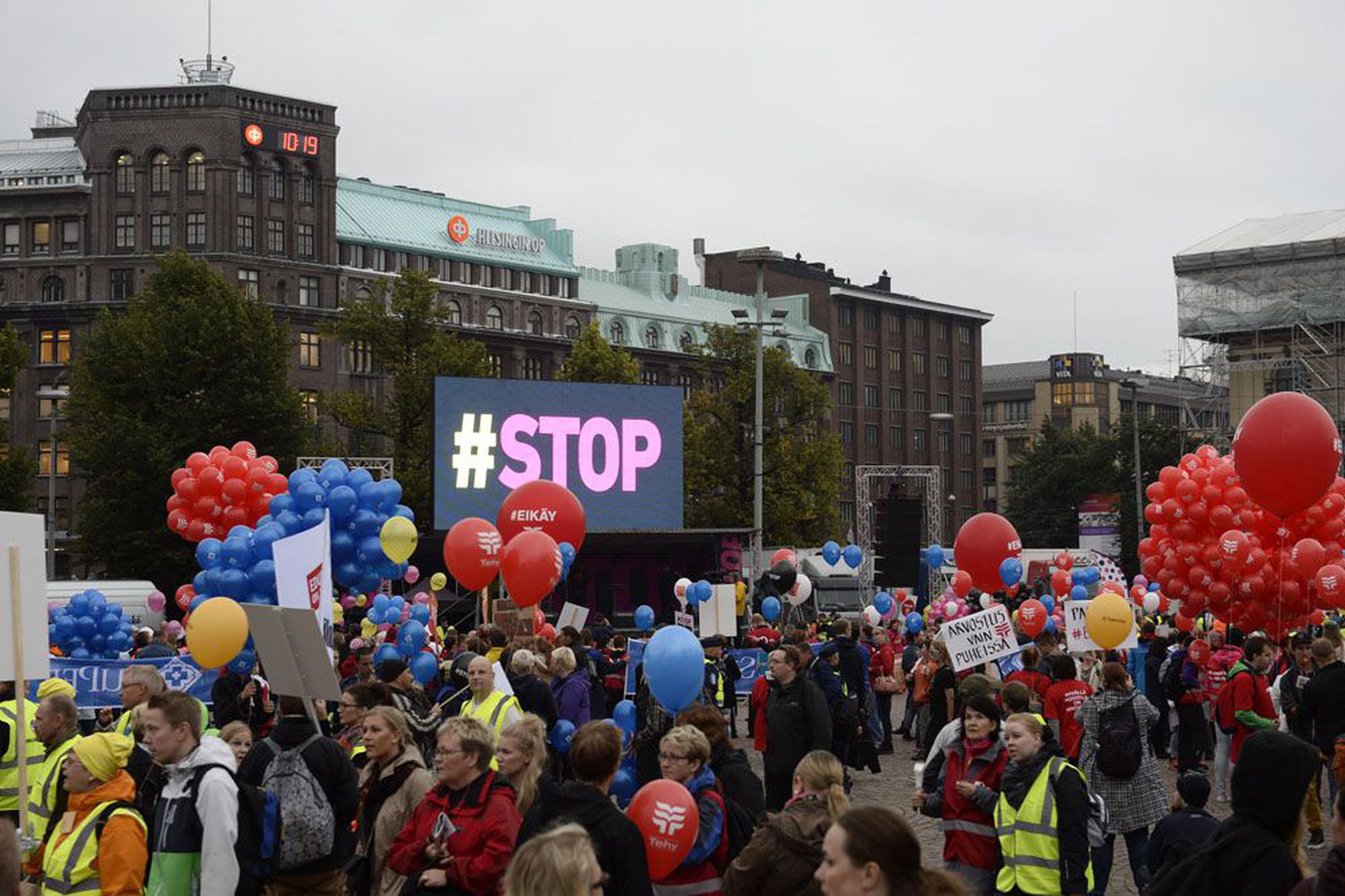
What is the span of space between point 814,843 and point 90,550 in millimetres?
45541

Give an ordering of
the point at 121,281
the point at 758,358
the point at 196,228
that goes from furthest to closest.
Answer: the point at 196,228 → the point at 121,281 → the point at 758,358

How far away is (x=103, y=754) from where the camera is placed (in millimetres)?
7953

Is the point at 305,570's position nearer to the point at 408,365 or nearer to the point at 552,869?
the point at 552,869

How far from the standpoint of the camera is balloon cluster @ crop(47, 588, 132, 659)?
2381cm

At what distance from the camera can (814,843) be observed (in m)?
7.24

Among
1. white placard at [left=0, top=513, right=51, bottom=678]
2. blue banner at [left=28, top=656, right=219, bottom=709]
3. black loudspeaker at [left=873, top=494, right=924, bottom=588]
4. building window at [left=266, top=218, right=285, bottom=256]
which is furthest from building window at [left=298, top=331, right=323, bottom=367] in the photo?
white placard at [left=0, top=513, right=51, bottom=678]

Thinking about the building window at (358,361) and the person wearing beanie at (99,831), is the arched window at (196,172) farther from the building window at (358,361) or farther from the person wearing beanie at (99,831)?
the person wearing beanie at (99,831)

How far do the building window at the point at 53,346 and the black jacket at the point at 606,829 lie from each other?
239 ft

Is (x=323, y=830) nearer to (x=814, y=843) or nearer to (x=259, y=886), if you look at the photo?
(x=259, y=886)

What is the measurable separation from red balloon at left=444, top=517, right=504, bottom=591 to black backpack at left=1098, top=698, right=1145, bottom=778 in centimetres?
1164

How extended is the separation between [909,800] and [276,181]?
67.7m

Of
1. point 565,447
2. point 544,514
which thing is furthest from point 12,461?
point 544,514

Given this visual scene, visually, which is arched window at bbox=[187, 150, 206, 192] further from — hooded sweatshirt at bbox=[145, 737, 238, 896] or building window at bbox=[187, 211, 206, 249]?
hooded sweatshirt at bbox=[145, 737, 238, 896]

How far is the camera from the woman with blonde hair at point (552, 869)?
4980 millimetres
